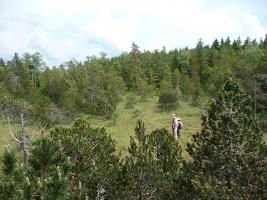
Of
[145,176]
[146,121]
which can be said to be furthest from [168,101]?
[145,176]

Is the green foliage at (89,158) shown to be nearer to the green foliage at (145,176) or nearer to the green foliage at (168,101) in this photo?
the green foliage at (145,176)

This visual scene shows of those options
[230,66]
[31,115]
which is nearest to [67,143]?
[31,115]

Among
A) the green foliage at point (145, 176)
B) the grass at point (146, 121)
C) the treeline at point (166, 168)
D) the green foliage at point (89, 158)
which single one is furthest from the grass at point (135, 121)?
the green foliage at point (145, 176)

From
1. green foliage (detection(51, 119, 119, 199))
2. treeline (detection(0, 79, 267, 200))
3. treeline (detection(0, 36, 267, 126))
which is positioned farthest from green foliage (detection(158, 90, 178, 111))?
treeline (detection(0, 79, 267, 200))

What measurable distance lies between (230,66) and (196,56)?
2051 centimetres

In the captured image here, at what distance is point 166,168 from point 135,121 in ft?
104

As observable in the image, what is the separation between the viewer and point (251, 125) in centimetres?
1755

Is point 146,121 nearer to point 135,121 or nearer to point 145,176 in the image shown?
point 135,121

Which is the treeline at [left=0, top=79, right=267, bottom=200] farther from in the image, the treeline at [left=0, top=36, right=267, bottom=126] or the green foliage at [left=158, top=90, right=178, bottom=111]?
the green foliage at [left=158, top=90, right=178, bottom=111]

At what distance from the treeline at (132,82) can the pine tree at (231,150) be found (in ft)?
86.0

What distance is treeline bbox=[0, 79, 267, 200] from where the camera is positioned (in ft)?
50.7

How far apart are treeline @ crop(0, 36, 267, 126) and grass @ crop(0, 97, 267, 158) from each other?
2067 millimetres

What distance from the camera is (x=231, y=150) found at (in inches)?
668

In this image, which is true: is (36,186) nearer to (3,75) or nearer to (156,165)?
(156,165)
